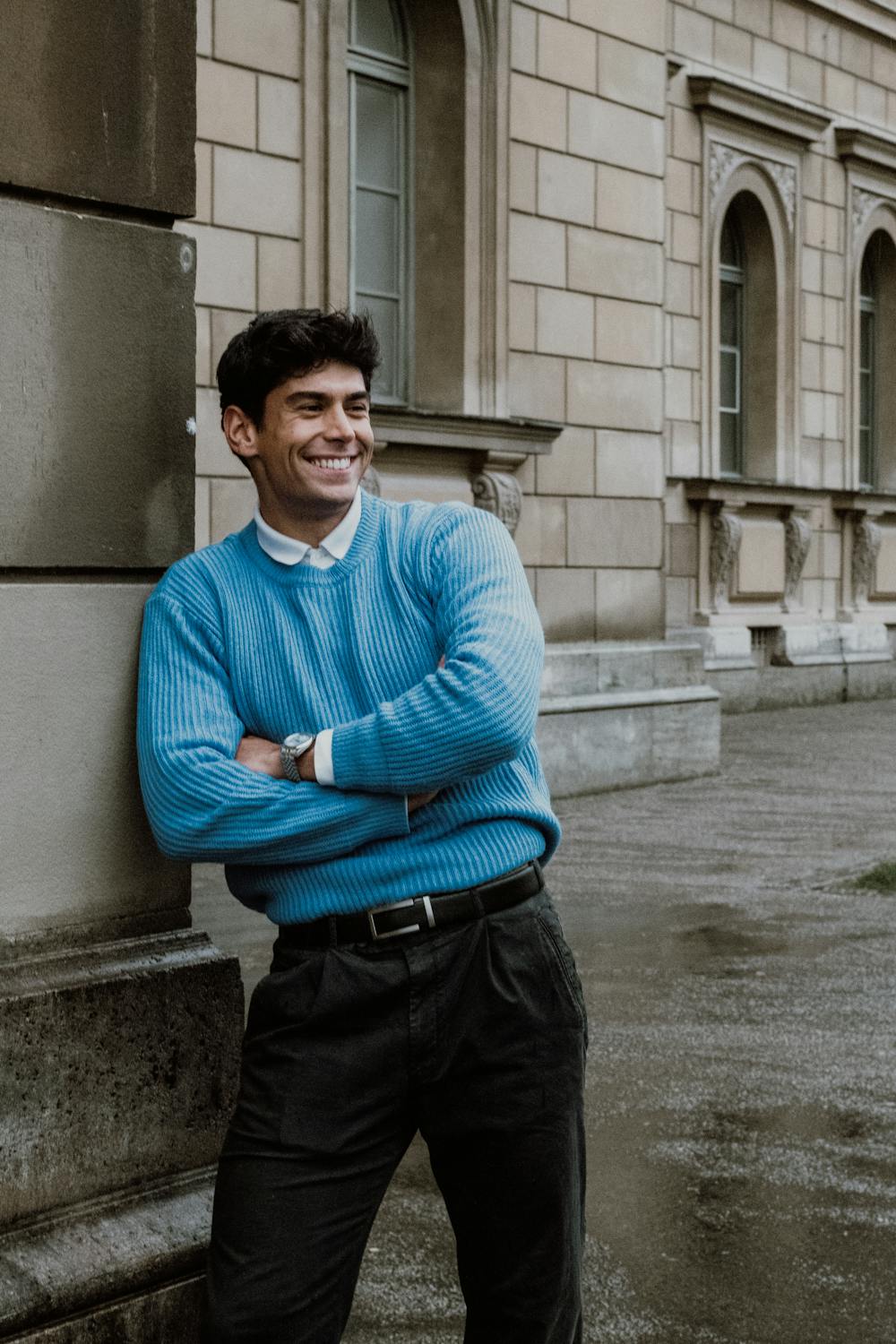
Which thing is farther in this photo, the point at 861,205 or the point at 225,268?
the point at 861,205

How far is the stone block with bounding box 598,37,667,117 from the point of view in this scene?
11.3 metres

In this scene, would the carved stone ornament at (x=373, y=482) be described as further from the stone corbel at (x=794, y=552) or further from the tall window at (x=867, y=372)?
the tall window at (x=867, y=372)

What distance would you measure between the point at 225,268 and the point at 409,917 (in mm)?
6919

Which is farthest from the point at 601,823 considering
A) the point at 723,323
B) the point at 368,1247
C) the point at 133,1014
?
the point at 723,323

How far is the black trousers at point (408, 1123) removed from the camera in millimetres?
2471

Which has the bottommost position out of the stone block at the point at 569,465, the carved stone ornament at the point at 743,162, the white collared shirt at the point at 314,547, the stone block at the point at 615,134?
the white collared shirt at the point at 314,547

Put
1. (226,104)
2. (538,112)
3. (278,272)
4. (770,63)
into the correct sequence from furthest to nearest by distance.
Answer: (770,63) → (538,112) → (278,272) → (226,104)

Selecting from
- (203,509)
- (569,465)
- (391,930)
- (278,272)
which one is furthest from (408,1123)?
(569,465)

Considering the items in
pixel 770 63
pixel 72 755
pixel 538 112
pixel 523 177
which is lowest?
pixel 72 755

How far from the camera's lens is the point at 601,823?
9.70 m

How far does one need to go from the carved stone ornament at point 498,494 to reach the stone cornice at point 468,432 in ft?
0.38

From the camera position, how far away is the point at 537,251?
10844 millimetres

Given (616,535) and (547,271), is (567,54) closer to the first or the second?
(547,271)

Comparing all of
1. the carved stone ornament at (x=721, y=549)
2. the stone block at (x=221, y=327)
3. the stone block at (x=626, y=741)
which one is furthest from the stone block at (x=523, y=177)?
the carved stone ornament at (x=721, y=549)
